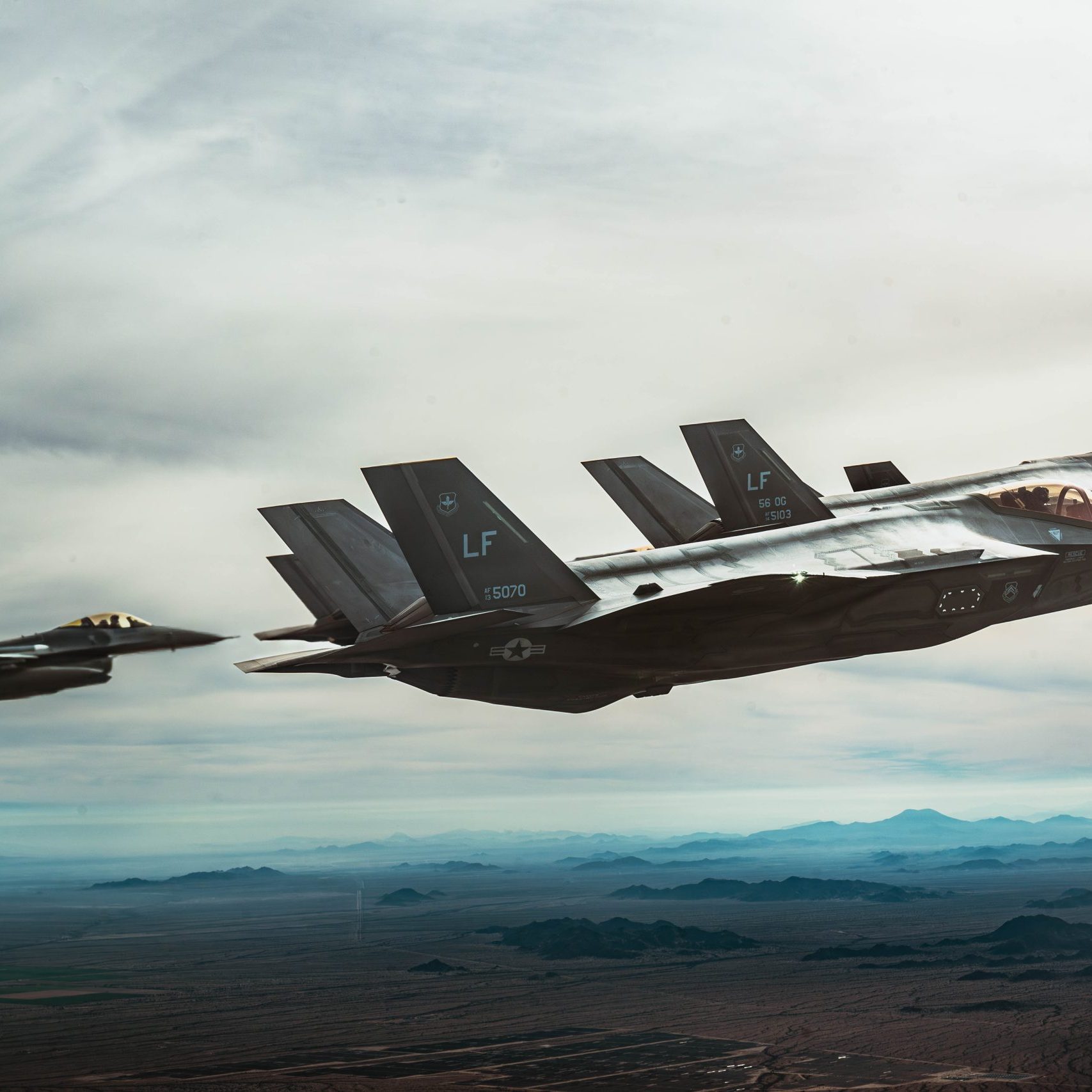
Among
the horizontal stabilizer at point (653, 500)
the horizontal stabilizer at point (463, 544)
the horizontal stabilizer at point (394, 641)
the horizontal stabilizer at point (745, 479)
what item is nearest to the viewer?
the horizontal stabilizer at point (394, 641)

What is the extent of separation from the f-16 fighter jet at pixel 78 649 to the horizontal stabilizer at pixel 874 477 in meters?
21.1

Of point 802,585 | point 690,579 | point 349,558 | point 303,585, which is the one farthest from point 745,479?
point 303,585

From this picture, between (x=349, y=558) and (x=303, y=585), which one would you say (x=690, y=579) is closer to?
(x=349, y=558)

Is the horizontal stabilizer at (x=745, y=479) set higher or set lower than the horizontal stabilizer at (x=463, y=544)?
higher

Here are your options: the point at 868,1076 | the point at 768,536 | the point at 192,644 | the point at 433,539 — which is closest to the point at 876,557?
the point at 768,536

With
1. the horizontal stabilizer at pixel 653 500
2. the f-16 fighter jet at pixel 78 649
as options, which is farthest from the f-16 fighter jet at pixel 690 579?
the f-16 fighter jet at pixel 78 649

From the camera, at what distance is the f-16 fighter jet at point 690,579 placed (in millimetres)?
27031

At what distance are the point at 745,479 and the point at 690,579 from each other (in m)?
8.51

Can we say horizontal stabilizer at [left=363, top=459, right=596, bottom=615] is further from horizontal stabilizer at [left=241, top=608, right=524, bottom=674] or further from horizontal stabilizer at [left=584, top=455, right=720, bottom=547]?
horizontal stabilizer at [left=584, top=455, right=720, bottom=547]

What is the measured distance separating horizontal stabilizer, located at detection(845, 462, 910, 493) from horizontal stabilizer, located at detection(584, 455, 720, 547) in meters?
5.06

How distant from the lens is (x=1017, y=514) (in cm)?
3450

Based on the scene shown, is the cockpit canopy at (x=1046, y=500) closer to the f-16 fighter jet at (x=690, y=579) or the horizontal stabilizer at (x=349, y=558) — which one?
the f-16 fighter jet at (x=690, y=579)

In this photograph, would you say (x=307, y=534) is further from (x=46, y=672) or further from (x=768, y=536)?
(x=768, y=536)

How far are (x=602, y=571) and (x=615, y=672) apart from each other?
8.53 ft
